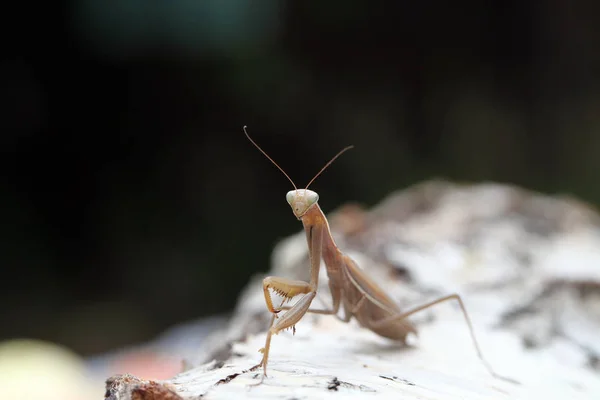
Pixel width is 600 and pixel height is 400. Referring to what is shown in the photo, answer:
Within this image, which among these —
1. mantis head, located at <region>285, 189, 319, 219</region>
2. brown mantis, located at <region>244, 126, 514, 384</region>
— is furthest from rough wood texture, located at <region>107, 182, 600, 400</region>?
mantis head, located at <region>285, 189, 319, 219</region>

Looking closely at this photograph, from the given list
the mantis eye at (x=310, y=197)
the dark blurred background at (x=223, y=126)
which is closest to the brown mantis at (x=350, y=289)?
the mantis eye at (x=310, y=197)

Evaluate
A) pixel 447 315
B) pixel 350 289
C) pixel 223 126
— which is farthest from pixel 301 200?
pixel 223 126

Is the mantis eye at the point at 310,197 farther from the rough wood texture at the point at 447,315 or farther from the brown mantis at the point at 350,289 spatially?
the rough wood texture at the point at 447,315

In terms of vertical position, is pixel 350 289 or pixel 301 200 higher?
pixel 301 200

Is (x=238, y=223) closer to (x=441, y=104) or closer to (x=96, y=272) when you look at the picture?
(x=96, y=272)

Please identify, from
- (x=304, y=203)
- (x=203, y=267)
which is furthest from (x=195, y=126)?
(x=304, y=203)

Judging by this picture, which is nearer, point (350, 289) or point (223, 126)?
point (350, 289)

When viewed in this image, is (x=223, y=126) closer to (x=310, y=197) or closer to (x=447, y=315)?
(x=447, y=315)
